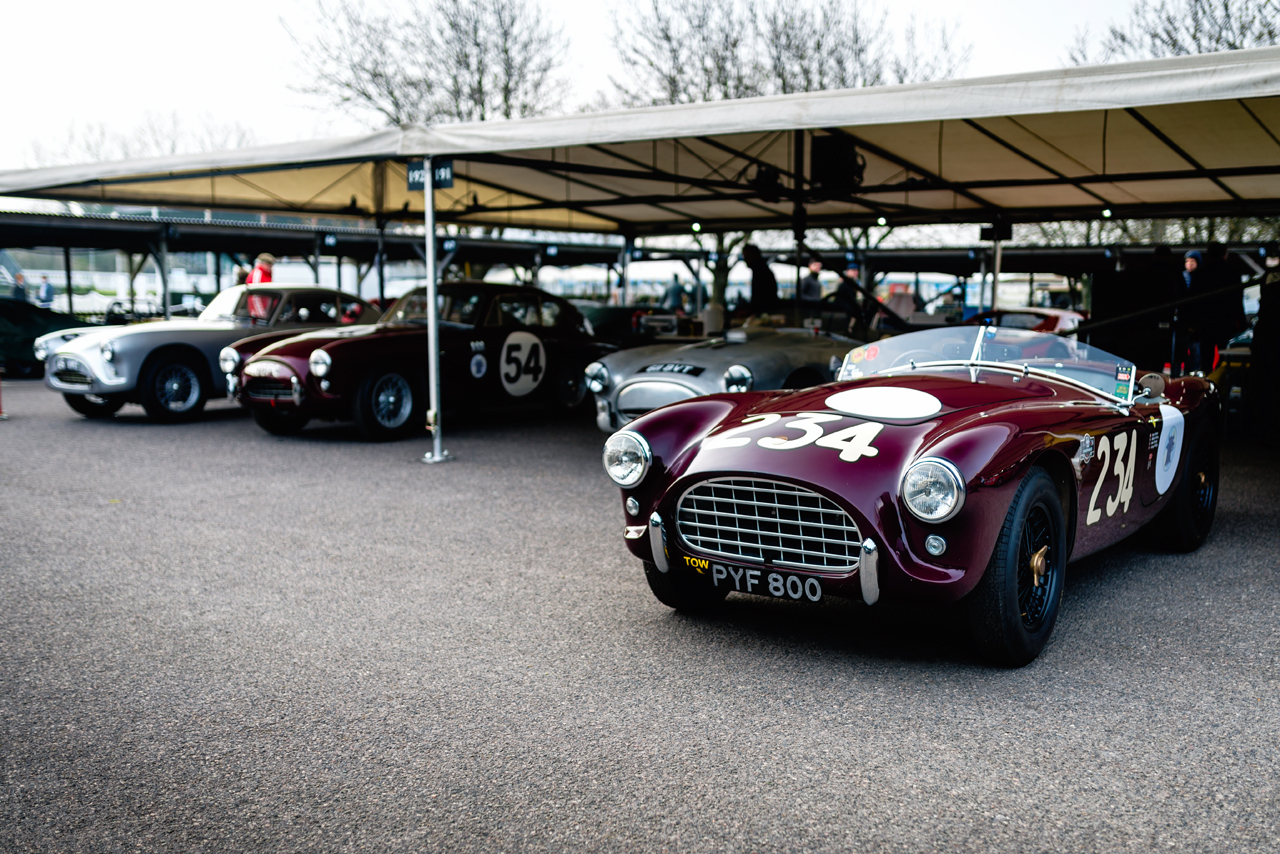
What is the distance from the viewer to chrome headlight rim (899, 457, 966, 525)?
314cm

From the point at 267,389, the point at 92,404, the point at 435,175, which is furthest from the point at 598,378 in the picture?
the point at 92,404

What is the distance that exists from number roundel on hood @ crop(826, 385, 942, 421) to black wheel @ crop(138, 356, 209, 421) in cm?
881

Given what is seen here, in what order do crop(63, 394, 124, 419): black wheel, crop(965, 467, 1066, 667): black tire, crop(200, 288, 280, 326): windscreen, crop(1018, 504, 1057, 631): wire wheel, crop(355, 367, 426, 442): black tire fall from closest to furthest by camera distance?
1. crop(965, 467, 1066, 667): black tire
2. crop(1018, 504, 1057, 631): wire wheel
3. crop(355, 367, 426, 442): black tire
4. crop(63, 394, 124, 419): black wheel
5. crop(200, 288, 280, 326): windscreen

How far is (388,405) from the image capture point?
9.54m

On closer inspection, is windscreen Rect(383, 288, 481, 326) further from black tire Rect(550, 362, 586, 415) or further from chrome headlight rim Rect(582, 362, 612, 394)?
chrome headlight rim Rect(582, 362, 612, 394)

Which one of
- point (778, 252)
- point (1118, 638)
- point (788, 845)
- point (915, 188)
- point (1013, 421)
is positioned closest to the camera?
point (788, 845)

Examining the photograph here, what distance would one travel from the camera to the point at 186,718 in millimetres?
3100

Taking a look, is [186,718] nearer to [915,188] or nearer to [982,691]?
[982,691]

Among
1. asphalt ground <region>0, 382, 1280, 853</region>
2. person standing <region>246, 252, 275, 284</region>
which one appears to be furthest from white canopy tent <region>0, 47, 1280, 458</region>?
asphalt ground <region>0, 382, 1280, 853</region>

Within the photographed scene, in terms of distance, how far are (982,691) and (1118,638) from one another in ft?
2.93

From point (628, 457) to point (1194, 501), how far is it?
3220 millimetres

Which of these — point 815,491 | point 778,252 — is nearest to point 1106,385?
point 815,491

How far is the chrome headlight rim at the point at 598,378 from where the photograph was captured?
8.01 metres

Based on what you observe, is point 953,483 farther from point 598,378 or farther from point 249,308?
point 249,308
